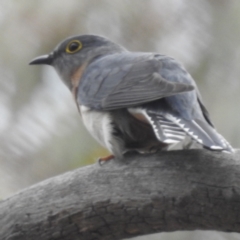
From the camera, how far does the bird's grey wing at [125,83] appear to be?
3283 millimetres

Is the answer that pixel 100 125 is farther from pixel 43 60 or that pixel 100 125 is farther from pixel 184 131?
pixel 43 60

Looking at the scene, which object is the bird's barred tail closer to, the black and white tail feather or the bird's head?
the black and white tail feather

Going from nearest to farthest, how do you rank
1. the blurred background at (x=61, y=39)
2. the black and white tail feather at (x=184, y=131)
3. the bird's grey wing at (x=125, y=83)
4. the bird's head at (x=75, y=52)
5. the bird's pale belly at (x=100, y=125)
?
the black and white tail feather at (x=184, y=131), the bird's grey wing at (x=125, y=83), the bird's pale belly at (x=100, y=125), the blurred background at (x=61, y=39), the bird's head at (x=75, y=52)

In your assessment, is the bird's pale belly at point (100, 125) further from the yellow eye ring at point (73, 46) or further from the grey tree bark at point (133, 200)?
the yellow eye ring at point (73, 46)

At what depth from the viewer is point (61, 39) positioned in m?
A: 4.81

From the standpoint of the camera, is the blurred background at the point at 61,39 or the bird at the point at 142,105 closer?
the bird at the point at 142,105

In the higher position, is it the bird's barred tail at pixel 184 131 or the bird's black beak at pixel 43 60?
the bird's black beak at pixel 43 60

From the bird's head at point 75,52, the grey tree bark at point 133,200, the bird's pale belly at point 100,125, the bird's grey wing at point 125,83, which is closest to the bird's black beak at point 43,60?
the bird's head at point 75,52

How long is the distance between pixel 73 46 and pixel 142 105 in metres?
1.42

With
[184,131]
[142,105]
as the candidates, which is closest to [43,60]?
[142,105]

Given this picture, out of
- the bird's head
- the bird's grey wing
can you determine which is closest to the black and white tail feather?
the bird's grey wing

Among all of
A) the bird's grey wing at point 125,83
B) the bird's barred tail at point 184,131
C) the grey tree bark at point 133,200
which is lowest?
the grey tree bark at point 133,200

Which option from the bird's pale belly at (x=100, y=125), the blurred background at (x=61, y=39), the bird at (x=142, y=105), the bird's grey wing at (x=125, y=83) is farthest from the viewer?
the blurred background at (x=61, y=39)

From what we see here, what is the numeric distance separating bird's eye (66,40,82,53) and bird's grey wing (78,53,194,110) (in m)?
0.42
